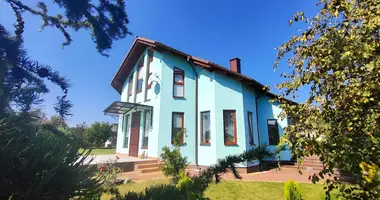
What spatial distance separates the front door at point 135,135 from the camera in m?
16.2

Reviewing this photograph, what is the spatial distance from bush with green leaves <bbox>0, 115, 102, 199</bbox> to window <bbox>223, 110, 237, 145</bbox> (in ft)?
41.3

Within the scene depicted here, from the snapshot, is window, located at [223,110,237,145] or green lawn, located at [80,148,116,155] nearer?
green lawn, located at [80,148,116,155]

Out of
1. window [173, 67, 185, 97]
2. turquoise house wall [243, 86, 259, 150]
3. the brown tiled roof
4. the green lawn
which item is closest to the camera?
the green lawn

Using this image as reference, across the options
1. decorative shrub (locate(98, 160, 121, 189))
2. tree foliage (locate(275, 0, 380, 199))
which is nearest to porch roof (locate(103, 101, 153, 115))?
decorative shrub (locate(98, 160, 121, 189))

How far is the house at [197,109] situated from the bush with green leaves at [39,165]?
487 inches

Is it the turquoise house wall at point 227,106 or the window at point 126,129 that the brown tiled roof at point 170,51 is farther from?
the window at point 126,129

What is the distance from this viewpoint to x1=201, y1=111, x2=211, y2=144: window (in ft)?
45.6

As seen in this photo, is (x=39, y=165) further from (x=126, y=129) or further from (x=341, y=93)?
(x=126, y=129)

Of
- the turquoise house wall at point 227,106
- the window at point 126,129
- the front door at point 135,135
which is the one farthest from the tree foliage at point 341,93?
the window at point 126,129

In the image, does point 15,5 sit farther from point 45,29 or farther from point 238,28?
point 238,28

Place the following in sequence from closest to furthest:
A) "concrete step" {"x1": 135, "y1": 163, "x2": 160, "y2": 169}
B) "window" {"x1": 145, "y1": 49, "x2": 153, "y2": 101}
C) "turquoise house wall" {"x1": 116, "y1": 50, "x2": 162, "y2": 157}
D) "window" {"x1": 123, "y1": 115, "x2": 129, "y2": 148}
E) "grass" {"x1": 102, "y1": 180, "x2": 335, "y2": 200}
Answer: "grass" {"x1": 102, "y1": 180, "x2": 335, "y2": 200}
"concrete step" {"x1": 135, "y1": 163, "x2": 160, "y2": 169}
"turquoise house wall" {"x1": 116, "y1": 50, "x2": 162, "y2": 157}
"window" {"x1": 145, "y1": 49, "x2": 153, "y2": 101}
"window" {"x1": 123, "y1": 115, "x2": 129, "y2": 148}

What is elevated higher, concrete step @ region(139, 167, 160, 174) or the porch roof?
the porch roof

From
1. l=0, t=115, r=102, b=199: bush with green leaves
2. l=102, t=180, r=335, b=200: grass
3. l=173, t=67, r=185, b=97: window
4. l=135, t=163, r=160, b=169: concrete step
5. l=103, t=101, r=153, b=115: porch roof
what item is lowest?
l=102, t=180, r=335, b=200: grass

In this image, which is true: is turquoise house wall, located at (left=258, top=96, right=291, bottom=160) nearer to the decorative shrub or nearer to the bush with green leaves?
the decorative shrub
